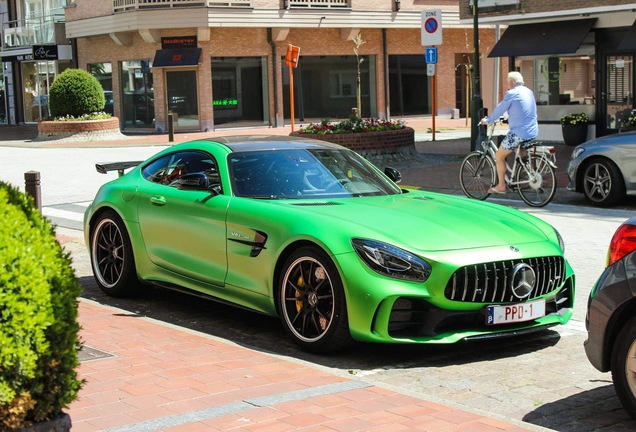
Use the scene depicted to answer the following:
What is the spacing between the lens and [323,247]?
665cm

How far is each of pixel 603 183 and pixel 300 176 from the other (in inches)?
304

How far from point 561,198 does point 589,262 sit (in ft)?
18.7

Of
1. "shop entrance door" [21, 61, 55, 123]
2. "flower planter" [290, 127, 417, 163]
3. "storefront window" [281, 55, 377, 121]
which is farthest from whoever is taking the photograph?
"shop entrance door" [21, 61, 55, 123]

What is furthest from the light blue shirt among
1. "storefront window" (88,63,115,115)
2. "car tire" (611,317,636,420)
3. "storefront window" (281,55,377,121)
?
"storefront window" (88,63,115,115)

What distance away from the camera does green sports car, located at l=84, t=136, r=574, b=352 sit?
646 centimetres

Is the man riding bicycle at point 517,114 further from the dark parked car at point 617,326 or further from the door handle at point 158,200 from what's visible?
the dark parked car at point 617,326

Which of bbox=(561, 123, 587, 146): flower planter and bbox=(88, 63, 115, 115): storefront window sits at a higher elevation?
bbox=(88, 63, 115, 115): storefront window

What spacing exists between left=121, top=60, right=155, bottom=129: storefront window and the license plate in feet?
A: 117

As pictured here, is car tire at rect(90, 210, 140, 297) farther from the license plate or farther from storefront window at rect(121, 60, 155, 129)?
storefront window at rect(121, 60, 155, 129)

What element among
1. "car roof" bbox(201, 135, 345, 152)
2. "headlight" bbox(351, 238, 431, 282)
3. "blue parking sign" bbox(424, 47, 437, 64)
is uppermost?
"blue parking sign" bbox(424, 47, 437, 64)

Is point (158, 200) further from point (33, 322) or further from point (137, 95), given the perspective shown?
point (137, 95)

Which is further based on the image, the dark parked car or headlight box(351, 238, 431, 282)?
headlight box(351, 238, 431, 282)

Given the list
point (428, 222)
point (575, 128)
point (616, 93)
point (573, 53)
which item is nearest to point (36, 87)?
point (573, 53)

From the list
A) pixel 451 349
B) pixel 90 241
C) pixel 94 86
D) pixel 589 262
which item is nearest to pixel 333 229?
pixel 451 349
